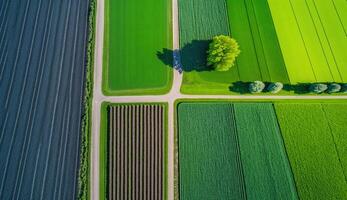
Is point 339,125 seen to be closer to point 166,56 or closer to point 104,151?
point 166,56

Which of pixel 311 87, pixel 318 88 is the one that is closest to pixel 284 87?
pixel 311 87

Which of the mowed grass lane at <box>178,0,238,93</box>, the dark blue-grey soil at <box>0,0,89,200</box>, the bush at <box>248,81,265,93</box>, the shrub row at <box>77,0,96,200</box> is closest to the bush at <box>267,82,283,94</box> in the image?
the bush at <box>248,81,265,93</box>

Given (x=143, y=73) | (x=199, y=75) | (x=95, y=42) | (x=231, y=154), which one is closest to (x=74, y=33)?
(x=95, y=42)

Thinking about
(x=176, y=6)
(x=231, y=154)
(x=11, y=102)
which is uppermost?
(x=176, y=6)

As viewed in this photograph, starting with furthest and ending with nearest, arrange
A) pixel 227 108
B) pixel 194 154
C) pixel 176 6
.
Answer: pixel 176 6
pixel 227 108
pixel 194 154

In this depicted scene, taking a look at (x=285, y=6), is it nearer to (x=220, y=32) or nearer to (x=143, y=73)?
(x=220, y=32)

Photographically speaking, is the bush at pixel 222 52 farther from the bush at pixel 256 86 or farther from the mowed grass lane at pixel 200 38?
the bush at pixel 256 86

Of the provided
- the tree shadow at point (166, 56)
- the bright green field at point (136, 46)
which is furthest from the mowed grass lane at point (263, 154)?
the bright green field at point (136, 46)
